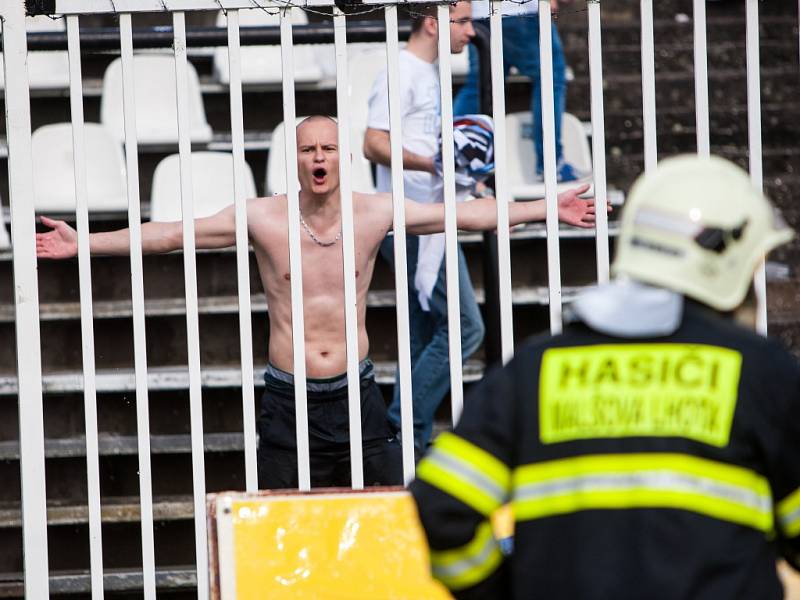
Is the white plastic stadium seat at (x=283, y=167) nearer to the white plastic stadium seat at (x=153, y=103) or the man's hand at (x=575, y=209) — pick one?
the white plastic stadium seat at (x=153, y=103)

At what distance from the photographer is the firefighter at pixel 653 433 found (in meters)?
2.33

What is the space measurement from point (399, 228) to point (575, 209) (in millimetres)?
549

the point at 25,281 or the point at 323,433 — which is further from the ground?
the point at 25,281

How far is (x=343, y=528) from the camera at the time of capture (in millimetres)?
4156

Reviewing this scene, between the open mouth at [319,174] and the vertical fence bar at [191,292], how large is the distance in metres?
0.91

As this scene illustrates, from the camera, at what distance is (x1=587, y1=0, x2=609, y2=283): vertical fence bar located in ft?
14.4

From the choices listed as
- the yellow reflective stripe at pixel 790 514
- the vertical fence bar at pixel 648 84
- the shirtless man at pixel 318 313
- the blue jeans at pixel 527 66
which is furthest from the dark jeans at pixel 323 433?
the yellow reflective stripe at pixel 790 514

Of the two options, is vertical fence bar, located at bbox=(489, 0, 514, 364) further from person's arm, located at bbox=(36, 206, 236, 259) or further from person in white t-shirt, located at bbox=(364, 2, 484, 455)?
person in white t-shirt, located at bbox=(364, 2, 484, 455)

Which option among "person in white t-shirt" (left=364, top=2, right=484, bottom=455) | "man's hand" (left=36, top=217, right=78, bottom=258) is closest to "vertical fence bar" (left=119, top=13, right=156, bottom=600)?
"man's hand" (left=36, top=217, right=78, bottom=258)

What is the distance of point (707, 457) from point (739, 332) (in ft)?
0.71

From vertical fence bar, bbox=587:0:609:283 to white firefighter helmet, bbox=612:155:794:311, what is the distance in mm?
1990

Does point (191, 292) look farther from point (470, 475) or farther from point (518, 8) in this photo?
point (470, 475)

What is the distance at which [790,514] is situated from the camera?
240cm

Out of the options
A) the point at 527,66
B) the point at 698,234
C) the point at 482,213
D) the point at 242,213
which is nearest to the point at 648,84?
the point at 482,213
